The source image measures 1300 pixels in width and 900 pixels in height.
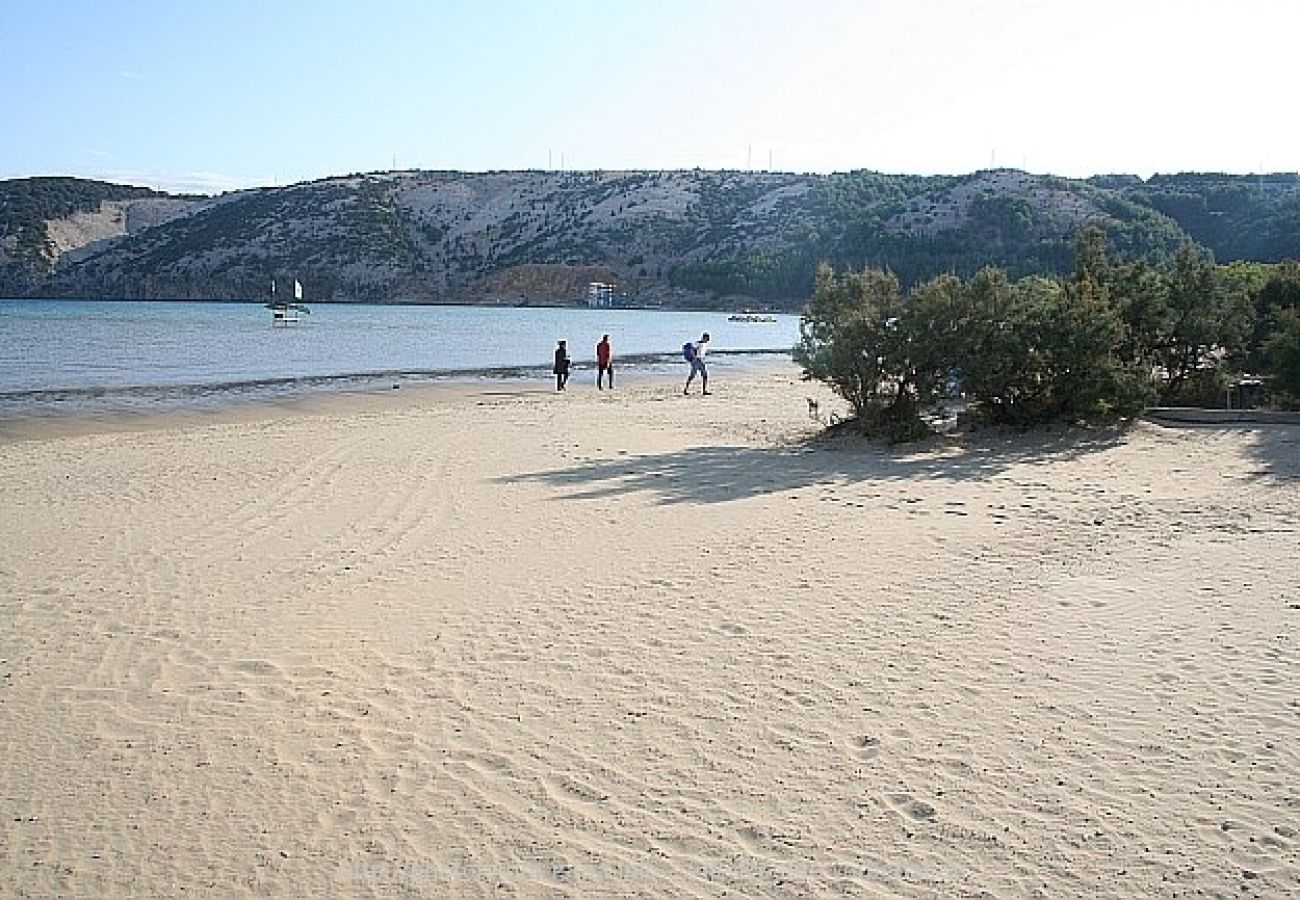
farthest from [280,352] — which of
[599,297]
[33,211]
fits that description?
[33,211]

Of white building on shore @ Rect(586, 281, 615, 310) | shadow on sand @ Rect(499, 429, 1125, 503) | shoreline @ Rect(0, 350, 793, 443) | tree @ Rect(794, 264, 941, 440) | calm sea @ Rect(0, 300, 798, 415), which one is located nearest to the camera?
shadow on sand @ Rect(499, 429, 1125, 503)

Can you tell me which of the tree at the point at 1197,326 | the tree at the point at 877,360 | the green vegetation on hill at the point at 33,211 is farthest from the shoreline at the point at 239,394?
the green vegetation on hill at the point at 33,211

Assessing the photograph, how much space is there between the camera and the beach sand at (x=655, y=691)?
13.8ft

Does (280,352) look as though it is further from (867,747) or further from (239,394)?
(867,747)

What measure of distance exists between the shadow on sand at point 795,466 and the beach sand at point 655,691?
26cm

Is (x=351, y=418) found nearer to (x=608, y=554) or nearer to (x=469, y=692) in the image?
(x=608, y=554)

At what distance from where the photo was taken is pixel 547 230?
12100 cm

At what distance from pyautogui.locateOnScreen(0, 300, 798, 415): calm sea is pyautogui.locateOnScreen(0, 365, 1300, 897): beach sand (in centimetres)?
1632

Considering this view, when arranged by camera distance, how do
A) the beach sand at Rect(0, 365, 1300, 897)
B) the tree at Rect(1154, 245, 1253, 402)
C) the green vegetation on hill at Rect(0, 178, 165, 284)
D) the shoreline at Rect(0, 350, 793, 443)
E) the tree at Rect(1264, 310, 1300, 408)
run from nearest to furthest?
the beach sand at Rect(0, 365, 1300, 897) < the tree at Rect(1264, 310, 1300, 408) < the tree at Rect(1154, 245, 1253, 402) < the shoreline at Rect(0, 350, 793, 443) < the green vegetation on hill at Rect(0, 178, 165, 284)

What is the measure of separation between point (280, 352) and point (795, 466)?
109 ft

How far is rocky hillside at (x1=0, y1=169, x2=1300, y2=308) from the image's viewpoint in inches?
3647

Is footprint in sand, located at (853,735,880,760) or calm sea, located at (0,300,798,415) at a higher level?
calm sea, located at (0,300,798,415)

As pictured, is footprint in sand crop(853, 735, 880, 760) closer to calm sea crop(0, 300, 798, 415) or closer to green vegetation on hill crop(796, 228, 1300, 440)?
green vegetation on hill crop(796, 228, 1300, 440)

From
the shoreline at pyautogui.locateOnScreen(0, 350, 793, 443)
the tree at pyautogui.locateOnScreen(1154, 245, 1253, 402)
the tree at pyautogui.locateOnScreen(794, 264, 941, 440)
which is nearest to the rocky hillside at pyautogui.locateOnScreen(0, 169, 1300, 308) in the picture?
the shoreline at pyautogui.locateOnScreen(0, 350, 793, 443)
